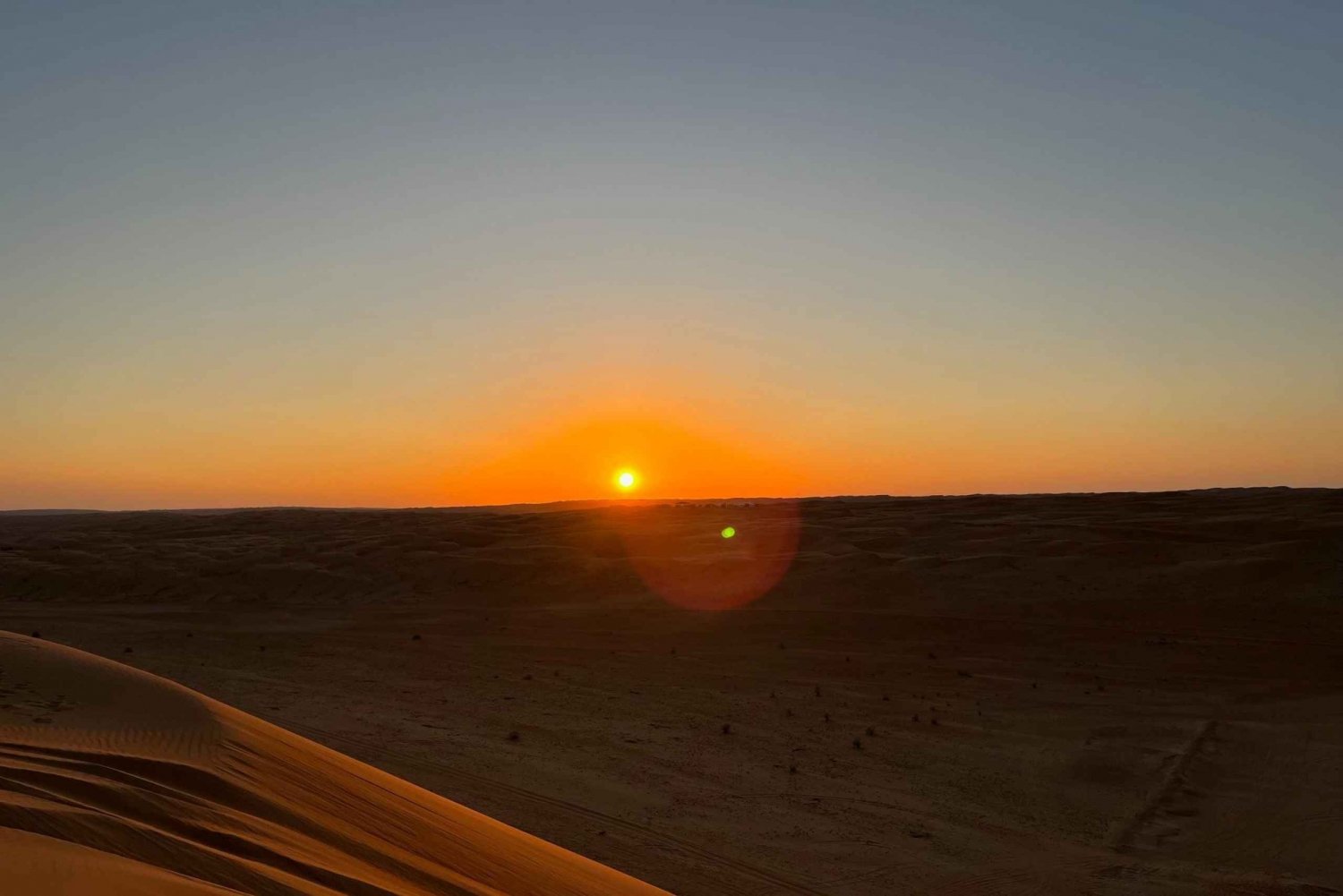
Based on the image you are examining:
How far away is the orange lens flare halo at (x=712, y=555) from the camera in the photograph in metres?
20.9

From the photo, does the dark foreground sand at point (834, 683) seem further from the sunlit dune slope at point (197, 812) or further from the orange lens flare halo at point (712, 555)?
the sunlit dune slope at point (197, 812)

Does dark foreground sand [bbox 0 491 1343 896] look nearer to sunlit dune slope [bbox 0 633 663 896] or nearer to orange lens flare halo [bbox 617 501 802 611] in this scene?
orange lens flare halo [bbox 617 501 802 611]

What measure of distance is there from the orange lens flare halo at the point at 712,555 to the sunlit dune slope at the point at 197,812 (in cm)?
1375

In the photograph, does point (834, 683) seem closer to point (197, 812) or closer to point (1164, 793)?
point (1164, 793)

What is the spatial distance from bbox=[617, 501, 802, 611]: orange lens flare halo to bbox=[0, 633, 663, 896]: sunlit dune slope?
13.8 meters

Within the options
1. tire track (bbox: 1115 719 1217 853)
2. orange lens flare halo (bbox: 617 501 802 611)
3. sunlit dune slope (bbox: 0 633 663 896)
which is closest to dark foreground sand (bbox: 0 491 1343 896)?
tire track (bbox: 1115 719 1217 853)

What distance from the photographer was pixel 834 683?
13617 mm

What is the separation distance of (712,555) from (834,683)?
11.2 meters

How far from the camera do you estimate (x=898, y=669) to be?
47.5 feet

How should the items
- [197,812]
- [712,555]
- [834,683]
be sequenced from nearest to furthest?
[197,812], [834,683], [712,555]

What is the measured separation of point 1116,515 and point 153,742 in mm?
28729

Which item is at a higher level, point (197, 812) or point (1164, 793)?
point (1164, 793)

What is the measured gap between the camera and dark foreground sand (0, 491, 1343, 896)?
7.65 metres

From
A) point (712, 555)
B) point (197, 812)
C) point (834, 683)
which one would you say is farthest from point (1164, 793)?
point (712, 555)
